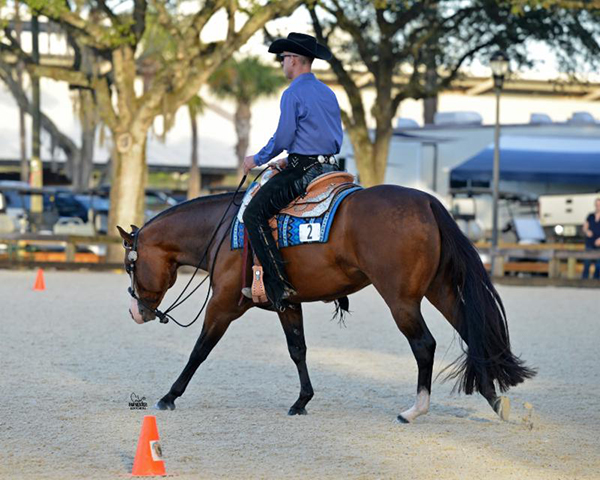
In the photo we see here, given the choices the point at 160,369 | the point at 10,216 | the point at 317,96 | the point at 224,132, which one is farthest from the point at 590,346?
the point at 224,132

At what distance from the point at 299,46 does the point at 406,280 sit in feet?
6.16

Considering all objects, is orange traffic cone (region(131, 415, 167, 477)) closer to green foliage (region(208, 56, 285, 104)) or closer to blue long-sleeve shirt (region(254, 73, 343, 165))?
blue long-sleeve shirt (region(254, 73, 343, 165))

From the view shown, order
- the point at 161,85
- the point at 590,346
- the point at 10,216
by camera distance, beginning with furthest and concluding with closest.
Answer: the point at 10,216, the point at 161,85, the point at 590,346

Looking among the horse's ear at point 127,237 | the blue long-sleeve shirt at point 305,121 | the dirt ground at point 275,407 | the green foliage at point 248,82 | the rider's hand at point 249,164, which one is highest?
the green foliage at point 248,82

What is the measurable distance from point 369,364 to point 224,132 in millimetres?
45124

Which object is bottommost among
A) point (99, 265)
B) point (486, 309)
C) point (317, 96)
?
point (99, 265)

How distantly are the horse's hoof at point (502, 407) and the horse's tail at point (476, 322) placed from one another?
12 centimetres

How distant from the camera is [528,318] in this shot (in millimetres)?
17172

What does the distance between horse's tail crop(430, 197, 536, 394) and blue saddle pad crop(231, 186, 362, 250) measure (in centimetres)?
69

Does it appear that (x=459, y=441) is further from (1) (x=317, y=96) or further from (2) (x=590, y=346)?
(2) (x=590, y=346)

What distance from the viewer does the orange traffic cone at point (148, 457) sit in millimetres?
6348

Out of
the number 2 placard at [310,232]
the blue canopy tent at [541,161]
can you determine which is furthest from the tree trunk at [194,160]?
the number 2 placard at [310,232]

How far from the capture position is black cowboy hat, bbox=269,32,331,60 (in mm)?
8820

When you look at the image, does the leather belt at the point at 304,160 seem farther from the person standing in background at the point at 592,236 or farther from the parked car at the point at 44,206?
the parked car at the point at 44,206
